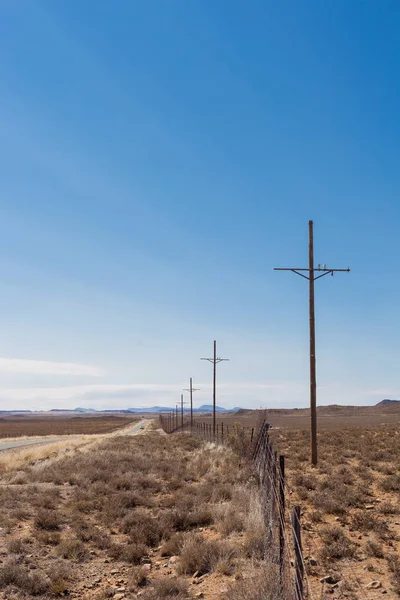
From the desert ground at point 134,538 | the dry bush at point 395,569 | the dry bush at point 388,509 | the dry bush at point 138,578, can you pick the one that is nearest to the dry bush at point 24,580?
the desert ground at point 134,538

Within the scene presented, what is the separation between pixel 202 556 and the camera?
8.82 m

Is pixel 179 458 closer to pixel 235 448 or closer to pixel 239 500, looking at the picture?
pixel 235 448

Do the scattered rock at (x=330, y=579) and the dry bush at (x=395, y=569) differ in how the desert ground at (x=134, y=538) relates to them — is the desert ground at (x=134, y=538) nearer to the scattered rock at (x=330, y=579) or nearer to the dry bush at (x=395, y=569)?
the scattered rock at (x=330, y=579)

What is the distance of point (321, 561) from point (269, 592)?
110 inches

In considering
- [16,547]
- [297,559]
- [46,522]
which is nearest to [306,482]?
[46,522]

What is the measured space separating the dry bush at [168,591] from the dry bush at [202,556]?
3.01 ft

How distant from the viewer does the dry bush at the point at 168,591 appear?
7246 millimetres

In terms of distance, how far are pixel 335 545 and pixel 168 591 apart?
334 centimetres

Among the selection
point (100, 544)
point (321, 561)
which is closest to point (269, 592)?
point (321, 561)

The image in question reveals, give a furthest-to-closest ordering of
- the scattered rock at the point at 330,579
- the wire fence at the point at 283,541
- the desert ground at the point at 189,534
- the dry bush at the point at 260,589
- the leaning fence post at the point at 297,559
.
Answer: the desert ground at the point at 189,534 < the scattered rock at the point at 330,579 < the dry bush at the point at 260,589 < the wire fence at the point at 283,541 < the leaning fence post at the point at 297,559

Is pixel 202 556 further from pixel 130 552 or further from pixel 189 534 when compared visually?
pixel 130 552

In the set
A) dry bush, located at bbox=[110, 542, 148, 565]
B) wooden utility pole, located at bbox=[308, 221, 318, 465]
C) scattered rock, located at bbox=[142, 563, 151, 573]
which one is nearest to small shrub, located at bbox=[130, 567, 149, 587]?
scattered rock, located at bbox=[142, 563, 151, 573]

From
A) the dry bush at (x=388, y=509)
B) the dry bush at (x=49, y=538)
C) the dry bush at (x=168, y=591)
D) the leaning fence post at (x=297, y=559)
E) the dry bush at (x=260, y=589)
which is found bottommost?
the dry bush at (x=49, y=538)

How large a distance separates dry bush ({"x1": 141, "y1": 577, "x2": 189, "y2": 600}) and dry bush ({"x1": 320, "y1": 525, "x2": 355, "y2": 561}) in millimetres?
2641
